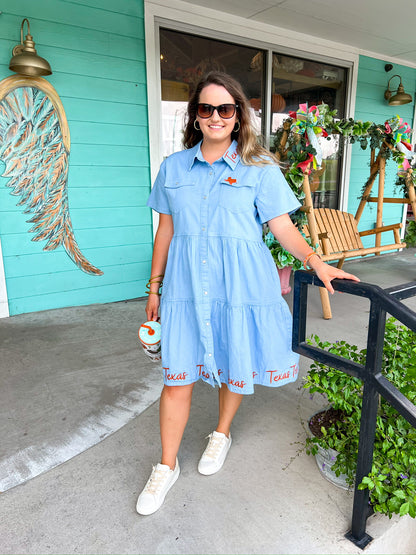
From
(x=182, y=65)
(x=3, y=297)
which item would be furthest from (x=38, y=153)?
(x=182, y=65)

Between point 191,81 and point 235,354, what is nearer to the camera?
point 235,354

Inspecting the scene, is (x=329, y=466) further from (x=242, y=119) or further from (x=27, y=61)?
(x=27, y=61)

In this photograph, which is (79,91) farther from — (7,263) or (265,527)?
(265,527)

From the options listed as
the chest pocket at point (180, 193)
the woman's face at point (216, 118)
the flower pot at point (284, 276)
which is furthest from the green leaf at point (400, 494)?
the flower pot at point (284, 276)

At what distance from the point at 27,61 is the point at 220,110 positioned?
2.06 m

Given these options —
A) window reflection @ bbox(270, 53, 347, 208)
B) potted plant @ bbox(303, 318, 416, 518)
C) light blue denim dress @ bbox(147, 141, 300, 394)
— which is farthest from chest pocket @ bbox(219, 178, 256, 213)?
window reflection @ bbox(270, 53, 347, 208)

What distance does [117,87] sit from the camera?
10.8 feet

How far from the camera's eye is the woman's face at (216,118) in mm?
1295

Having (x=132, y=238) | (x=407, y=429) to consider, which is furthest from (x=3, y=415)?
(x=132, y=238)

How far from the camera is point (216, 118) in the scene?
1.30 metres

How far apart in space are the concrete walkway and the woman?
144 millimetres

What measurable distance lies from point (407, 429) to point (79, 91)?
3110mm

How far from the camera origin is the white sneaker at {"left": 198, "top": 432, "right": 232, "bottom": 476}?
1511 millimetres

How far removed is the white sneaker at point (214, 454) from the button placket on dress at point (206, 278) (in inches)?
15.0
